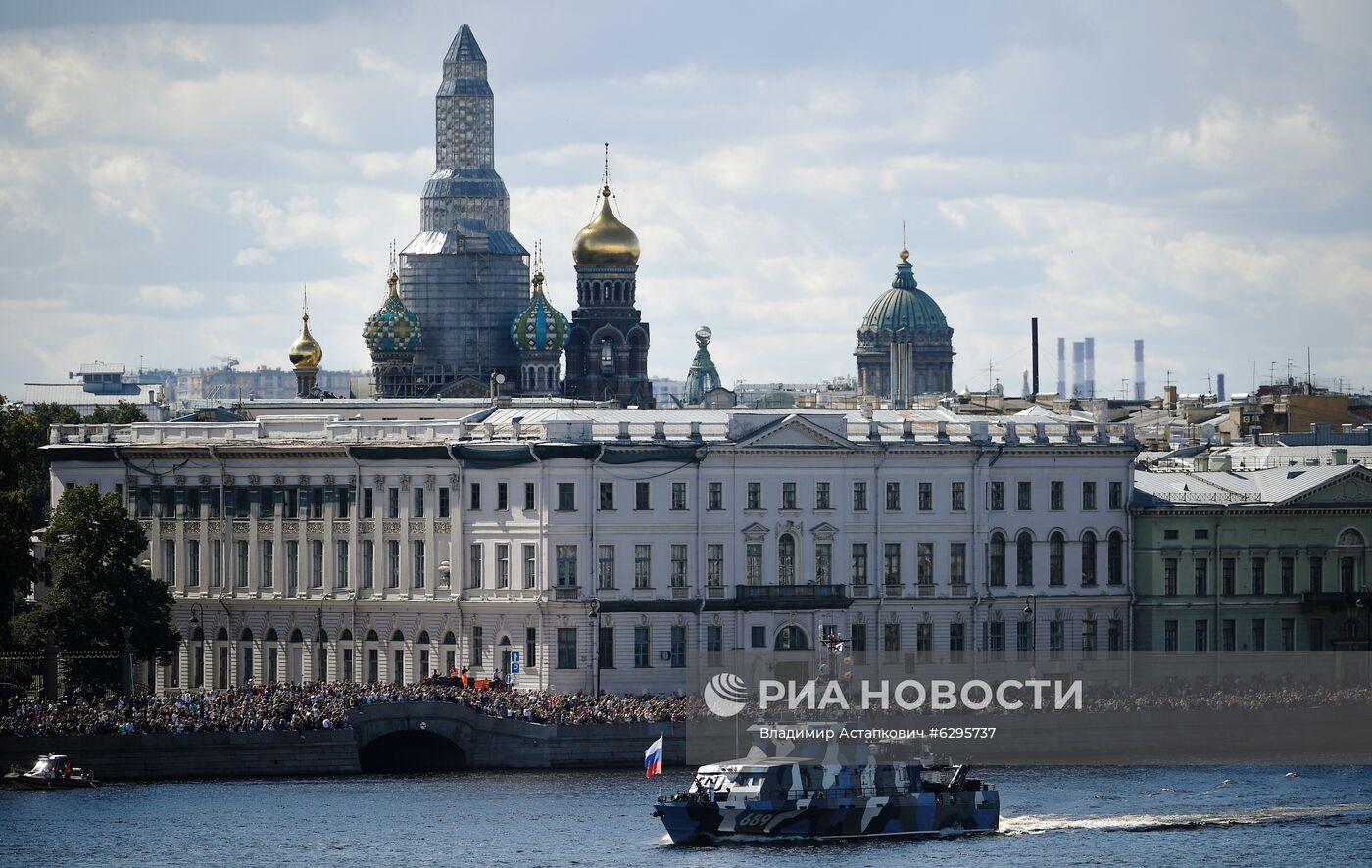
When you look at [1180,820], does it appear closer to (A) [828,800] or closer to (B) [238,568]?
(A) [828,800]

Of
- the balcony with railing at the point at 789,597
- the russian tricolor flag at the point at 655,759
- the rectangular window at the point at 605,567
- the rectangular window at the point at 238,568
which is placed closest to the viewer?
the russian tricolor flag at the point at 655,759

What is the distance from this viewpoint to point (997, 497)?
137500 millimetres

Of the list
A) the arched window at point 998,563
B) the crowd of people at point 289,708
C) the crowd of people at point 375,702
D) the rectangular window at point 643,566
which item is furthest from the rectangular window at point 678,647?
the arched window at point 998,563

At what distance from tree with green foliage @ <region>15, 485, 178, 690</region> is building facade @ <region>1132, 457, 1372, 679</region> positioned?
34.3 m

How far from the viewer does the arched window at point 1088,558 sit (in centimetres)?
13875

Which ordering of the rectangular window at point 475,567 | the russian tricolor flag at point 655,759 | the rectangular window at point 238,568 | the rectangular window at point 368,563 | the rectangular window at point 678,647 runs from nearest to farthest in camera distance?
the russian tricolor flag at point 655,759 < the rectangular window at point 678,647 < the rectangular window at point 475,567 < the rectangular window at point 368,563 < the rectangular window at point 238,568

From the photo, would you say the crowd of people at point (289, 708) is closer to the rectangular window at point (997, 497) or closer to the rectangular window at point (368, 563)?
the rectangular window at point (368, 563)

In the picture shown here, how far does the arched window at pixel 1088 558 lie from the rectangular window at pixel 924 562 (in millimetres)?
5754

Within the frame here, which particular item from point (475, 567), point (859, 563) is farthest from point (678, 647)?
point (859, 563)

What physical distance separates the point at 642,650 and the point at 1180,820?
2654 centimetres

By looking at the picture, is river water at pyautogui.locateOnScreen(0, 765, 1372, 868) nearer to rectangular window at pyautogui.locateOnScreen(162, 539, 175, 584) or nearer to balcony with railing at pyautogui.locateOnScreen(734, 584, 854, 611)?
balcony with railing at pyautogui.locateOnScreen(734, 584, 854, 611)

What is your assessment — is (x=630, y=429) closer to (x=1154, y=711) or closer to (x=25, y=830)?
(x=1154, y=711)

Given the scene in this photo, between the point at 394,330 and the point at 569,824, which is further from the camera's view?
the point at 394,330

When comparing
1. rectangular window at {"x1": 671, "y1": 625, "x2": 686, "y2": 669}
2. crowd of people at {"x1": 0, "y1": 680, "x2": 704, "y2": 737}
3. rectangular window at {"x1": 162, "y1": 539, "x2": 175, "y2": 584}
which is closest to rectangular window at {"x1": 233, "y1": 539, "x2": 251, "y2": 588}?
rectangular window at {"x1": 162, "y1": 539, "x2": 175, "y2": 584}
